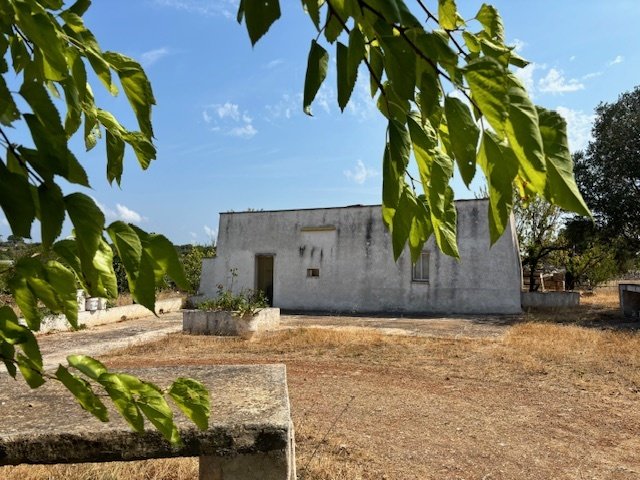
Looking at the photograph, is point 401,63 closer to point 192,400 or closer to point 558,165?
point 558,165

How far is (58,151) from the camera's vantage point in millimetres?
666

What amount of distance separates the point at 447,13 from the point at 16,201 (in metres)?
0.69

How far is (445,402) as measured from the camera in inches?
221

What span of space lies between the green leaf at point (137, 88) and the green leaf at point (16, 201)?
350mm

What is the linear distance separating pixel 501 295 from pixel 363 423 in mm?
13016

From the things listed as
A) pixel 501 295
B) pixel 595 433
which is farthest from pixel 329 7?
pixel 501 295

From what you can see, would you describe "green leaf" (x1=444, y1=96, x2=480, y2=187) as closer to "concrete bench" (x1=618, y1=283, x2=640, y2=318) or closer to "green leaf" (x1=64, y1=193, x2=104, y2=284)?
"green leaf" (x1=64, y1=193, x2=104, y2=284)

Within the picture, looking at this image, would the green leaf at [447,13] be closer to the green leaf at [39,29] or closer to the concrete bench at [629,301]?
the green leaf at [39,29]

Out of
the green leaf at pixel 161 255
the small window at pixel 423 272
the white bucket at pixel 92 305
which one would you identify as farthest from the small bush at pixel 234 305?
the green leaf at pixel 161 255

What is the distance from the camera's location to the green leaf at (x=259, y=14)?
648 mm

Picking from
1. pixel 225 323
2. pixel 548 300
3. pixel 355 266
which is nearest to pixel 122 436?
pixel 225 323

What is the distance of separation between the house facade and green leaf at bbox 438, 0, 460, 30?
1489 cm

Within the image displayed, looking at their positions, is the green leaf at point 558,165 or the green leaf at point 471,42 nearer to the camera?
the green leaf at point 558,165

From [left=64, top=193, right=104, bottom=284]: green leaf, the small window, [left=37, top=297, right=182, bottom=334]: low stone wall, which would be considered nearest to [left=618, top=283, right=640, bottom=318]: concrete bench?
the small window
